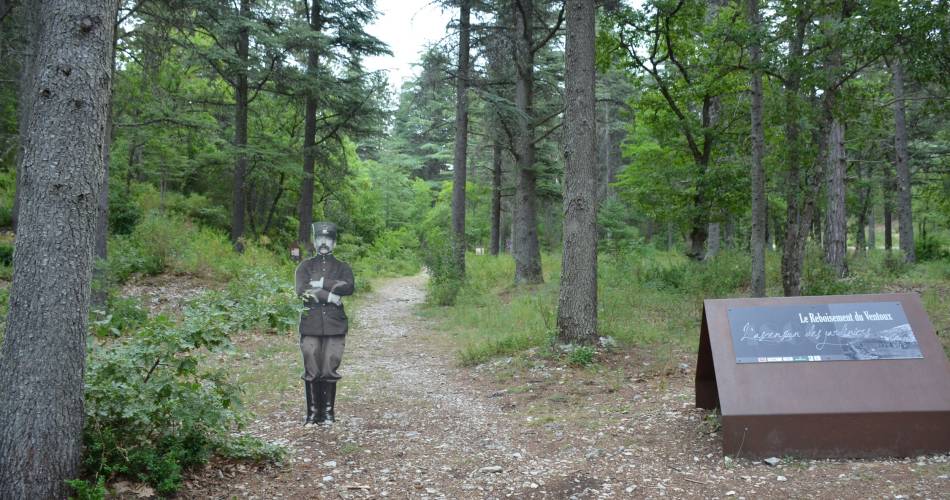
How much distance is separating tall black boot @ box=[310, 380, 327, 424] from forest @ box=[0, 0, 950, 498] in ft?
3.03

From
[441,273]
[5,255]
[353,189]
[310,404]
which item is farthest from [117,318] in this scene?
[353,189]

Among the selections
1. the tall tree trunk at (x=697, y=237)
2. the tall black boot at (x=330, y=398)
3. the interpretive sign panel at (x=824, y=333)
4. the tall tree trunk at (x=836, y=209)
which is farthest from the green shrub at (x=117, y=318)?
the tall tree trunk at (x=836, y=209)

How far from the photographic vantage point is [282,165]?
19.1 m

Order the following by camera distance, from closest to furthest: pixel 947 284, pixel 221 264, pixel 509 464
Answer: pixel 509 464
pixel 947 284
pixel 221 264

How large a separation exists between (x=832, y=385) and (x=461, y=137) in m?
15.1

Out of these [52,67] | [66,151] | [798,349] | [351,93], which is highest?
[351,93]

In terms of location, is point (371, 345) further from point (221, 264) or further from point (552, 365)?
point (221, 264)

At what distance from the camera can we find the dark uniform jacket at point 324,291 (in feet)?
21.9

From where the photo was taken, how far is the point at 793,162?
1126cm

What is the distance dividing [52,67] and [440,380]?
6519 mm

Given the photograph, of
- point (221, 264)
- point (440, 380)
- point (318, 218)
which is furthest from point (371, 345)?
point (318, 218)

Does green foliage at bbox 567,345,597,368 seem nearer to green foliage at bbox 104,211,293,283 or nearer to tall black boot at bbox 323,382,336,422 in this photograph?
tall black boot at bbox 323,382,336,422

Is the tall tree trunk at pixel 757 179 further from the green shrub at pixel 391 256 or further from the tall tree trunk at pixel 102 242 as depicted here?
the green shrub at pixel 391 256

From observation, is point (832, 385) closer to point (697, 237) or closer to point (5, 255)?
point (697, 237)
